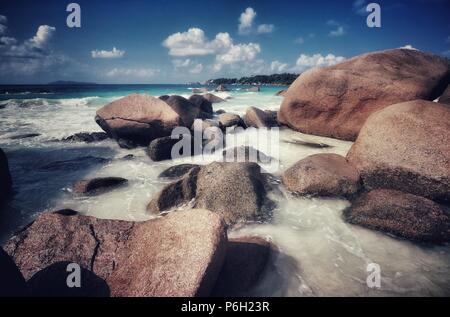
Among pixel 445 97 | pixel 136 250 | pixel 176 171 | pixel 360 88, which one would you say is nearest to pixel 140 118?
pixel 176 171

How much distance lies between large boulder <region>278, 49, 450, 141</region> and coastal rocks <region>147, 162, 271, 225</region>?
3.52 meters

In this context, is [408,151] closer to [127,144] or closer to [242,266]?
[242,266]

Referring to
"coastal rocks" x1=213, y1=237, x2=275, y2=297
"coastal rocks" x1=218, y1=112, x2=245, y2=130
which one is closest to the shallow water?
"coastal rocks" x1=213, y1=237, x2=275, y2=297

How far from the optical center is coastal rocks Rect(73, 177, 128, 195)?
4.13 m

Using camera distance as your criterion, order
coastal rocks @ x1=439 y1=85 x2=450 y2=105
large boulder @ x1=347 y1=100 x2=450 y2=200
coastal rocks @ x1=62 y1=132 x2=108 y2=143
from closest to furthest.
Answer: large boulder @ x1=347 y1=100 x2=450 y2=200 → coastal rocks @ x1=439 y1=85 x2=450 y2=105 → coastal rocks @ x1=62 y1=132 x2=108 y2=143

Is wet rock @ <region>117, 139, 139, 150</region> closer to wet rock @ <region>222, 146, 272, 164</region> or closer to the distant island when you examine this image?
wet rock @ <region>222, 146, 272, 164</region>

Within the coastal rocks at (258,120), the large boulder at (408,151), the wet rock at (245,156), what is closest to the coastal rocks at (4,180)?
the wet rock at (245,156)

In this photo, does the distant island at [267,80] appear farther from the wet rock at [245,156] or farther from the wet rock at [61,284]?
the wet rock at [61,284]

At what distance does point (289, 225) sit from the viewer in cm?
323

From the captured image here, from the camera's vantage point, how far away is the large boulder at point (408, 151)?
3320mm

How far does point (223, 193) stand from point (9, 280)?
2.36 meters

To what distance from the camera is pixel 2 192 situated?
3.75 metres
